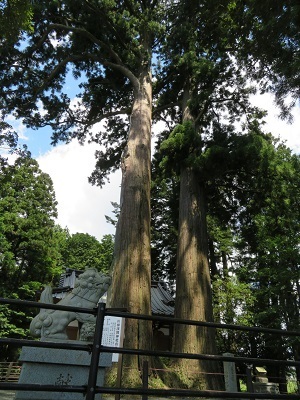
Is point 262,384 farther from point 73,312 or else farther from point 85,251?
point 85,251

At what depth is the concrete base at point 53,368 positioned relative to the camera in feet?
10.4

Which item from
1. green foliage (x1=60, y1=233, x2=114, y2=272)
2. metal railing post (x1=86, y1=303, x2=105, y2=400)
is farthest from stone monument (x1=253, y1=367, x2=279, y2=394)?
green foliage (x1=60, y1=233, x2=114, y2=272)

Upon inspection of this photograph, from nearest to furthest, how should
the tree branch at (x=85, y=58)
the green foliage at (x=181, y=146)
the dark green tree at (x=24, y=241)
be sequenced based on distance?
the green foliage at (x=181, y=146) < the tree branch at (x=85, y=58) < the dark green tree at (x=24, y=241)

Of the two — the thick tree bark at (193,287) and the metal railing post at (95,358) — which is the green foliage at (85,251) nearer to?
the thick tree bark at (193,287)

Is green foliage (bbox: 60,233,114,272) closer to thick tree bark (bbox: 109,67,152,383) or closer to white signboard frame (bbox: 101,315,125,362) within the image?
thick tree bark (bbox: 109,67,152,383)

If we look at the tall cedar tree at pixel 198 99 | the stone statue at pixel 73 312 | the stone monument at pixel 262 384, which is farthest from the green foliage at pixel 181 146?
the stone monument at pixel 262 384

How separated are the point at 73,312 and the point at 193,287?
455 centimetres

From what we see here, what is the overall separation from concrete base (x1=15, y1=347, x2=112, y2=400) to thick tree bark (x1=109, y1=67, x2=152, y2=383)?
7.86 feet

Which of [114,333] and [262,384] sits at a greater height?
[262,384]

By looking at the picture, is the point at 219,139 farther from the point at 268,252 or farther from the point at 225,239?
the point at 225,239

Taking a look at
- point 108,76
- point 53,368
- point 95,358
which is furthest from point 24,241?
point 95,358

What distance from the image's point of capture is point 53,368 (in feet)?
10.7

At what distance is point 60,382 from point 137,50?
386 inches

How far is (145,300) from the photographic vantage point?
21.4 ft
